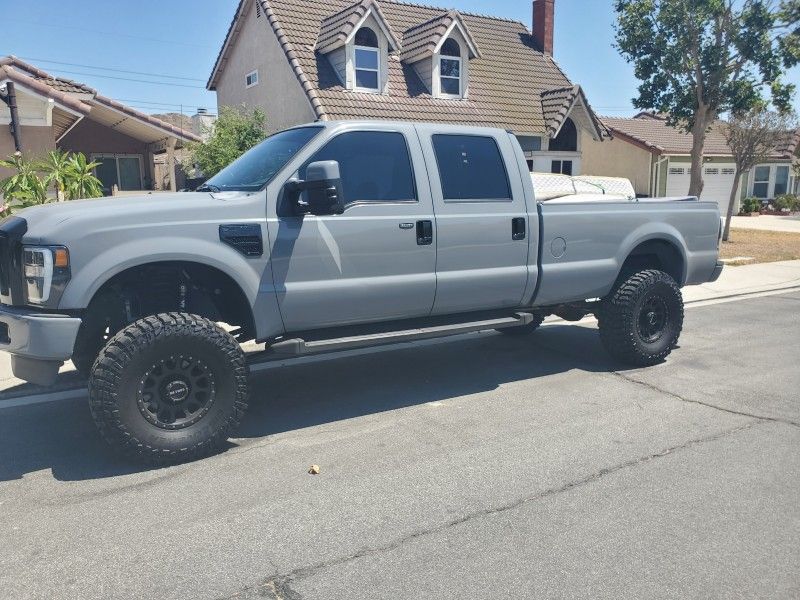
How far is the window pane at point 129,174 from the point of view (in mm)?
20891

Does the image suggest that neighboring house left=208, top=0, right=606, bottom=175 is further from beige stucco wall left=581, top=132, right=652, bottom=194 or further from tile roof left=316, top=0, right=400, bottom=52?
beige stucco wall left=581, top=132, right=652, bottom=194

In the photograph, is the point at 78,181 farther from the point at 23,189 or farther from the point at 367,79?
the point at 367,79

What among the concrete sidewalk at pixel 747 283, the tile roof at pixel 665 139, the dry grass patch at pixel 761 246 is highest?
the tile roof at pixel 665 139

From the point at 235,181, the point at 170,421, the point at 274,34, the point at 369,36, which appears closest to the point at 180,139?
the point at 274,34

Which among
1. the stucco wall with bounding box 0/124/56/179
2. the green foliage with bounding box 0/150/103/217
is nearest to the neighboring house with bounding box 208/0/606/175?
the stucco wall with bounding box 0/124/56/179

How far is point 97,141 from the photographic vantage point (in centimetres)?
1991

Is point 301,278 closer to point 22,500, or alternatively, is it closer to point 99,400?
point 99,400

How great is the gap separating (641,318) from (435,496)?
3.55m

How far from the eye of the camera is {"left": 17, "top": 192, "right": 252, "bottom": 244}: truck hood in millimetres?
4051

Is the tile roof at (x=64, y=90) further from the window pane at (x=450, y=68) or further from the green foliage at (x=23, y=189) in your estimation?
the window pane at (x=450, y=68)

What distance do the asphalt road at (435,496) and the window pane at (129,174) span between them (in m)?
17.0

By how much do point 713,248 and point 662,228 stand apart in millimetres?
866

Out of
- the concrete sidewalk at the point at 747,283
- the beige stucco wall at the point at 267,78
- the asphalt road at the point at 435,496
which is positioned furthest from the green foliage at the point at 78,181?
the beige stucco wall at the point at 267,78

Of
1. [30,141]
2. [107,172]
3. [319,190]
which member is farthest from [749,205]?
[319,190]
